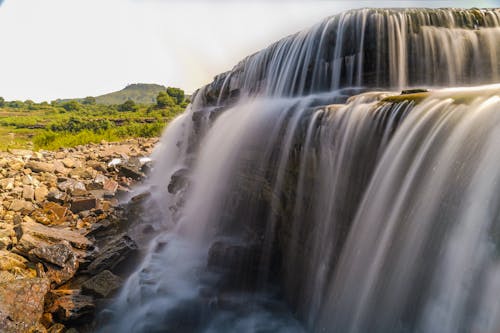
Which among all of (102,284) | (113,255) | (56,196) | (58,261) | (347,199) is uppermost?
(347,199)

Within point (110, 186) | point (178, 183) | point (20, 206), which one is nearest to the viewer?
point (20, 206)

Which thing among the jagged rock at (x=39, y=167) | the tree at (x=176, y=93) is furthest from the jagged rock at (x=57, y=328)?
the tree at (x=176, y=93)

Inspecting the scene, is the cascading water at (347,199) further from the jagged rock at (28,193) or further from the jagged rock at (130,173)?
the jagged rock at (130,173)

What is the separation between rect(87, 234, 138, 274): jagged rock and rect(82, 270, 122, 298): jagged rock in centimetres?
31

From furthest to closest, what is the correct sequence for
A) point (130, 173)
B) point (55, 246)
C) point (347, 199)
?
point (130, 173)
point (55, 246)
point (347, 199)

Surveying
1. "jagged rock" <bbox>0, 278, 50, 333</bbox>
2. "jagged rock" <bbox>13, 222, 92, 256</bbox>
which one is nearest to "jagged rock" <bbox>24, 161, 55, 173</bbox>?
"jagged rock" <bbox>13, 222, 92, 256</bbox>

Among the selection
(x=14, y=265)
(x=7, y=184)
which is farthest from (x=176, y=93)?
(x=14, y=265)

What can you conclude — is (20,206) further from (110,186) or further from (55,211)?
(110,186)

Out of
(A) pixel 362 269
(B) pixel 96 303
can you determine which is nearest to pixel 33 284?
(B) pixel 96 303

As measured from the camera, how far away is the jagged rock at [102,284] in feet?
18.1

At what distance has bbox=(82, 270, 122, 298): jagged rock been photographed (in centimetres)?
553

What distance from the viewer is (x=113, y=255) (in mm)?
6664

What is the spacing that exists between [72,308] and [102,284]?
0.90 m

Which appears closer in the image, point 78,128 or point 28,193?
point 28,193
